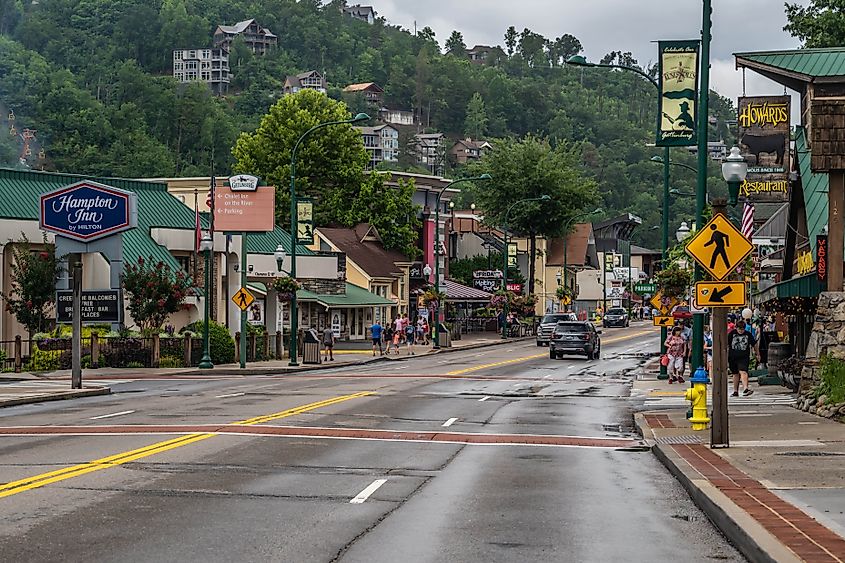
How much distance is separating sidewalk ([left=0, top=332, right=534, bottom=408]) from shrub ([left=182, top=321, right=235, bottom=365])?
0.90 m

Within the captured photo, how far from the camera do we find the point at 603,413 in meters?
27.9

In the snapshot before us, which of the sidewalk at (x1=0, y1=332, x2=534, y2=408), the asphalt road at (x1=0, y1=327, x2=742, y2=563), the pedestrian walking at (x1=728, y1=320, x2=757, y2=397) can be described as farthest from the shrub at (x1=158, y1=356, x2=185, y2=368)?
the pedestrian walking at (x1=728, y1=320, x2=757, y2=397)

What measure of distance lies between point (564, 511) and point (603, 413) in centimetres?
1512

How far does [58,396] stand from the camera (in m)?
31.0

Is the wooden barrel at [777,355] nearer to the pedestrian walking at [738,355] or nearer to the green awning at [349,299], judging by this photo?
the pedestrian walking at [738,355]

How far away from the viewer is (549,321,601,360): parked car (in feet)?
196

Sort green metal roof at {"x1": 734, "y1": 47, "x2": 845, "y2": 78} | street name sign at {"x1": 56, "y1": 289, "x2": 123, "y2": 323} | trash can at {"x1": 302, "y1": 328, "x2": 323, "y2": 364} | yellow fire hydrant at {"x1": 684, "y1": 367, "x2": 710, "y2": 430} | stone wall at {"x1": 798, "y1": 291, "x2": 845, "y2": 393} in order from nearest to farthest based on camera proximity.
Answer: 1. yellow fire hydrant at {"x1": 684, "y1": 367, "x2": 710, "y2": 430}
2. stone wall at {"x1": 798, "y1": 291, "x2": 845, "y2": 393}
3. street name sign at {"x1": 56, "y1": 289, "x2": 123, "y2": 323}
4. green metal roof at {"x1": 734, "y1": 47, "x2": 845, "y2": 78}
5. trash can at {"x1": 302, "y1": 328, "x2": 323, "y2": 364}

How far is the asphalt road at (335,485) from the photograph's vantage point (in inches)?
423

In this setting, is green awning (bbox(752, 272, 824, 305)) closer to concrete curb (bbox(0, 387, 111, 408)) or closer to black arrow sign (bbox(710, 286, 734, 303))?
black arrow sign (bbox(710, 286, 734, 303))

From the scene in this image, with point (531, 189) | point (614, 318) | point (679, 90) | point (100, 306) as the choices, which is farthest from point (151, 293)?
point (614, 318)

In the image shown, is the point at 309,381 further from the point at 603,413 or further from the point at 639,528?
the point at 639,528

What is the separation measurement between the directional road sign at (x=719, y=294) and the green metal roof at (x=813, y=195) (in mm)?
13659

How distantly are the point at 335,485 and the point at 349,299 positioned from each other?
2459 inches

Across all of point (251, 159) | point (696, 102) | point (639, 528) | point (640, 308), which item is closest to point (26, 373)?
point (696, 102)
